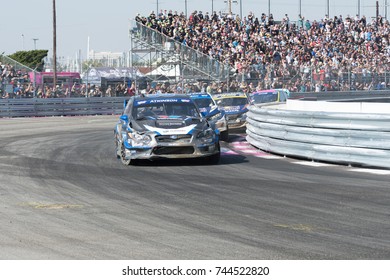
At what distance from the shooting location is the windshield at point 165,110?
634 inches

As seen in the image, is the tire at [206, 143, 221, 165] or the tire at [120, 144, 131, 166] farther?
the tire at [206, 143, 221, 165]

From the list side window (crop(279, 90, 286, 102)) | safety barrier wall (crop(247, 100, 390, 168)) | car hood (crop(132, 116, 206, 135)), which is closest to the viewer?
safety barrier wall (crop(247, 100, 390, 168))

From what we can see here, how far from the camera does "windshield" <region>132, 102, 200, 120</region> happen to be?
634 inches

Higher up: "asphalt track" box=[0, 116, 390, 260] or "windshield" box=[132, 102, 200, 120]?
"windshield" box=[132, 102, 200, 120]

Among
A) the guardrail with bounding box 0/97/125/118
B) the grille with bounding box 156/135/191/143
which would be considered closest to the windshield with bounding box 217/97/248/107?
the grille with bounding box 156/135/191/143

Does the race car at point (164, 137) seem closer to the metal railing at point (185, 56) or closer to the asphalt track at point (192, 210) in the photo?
the asphalt track at point (192, 210)

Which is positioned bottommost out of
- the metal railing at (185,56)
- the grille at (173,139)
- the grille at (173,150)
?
the grille at (173,150)

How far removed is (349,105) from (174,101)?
3.46 meters

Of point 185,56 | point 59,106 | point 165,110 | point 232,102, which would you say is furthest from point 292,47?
point 165,110

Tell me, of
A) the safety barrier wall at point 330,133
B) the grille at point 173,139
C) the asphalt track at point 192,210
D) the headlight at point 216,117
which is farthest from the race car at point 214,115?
the grille at point 173,139

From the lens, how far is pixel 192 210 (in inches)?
386

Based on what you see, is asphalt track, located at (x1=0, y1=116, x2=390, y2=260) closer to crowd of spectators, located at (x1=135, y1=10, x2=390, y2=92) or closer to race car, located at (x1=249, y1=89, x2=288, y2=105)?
race car, located at (x1=249, y1=89, x2=288, y2=105)

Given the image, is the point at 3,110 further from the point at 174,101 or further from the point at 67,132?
the point at 174,101

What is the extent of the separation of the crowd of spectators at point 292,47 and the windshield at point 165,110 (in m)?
23.7
